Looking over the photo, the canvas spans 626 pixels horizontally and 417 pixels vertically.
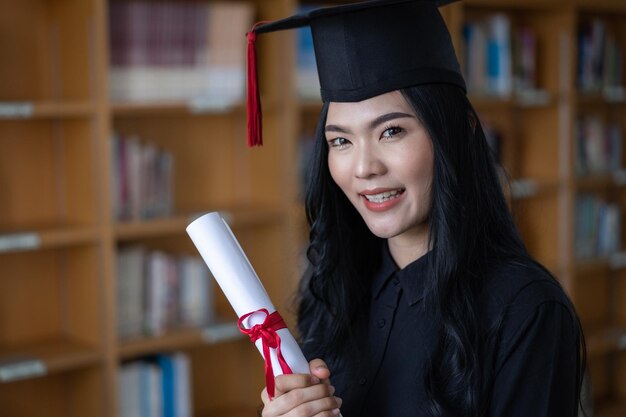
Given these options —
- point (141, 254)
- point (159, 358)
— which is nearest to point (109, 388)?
point (159, 358)

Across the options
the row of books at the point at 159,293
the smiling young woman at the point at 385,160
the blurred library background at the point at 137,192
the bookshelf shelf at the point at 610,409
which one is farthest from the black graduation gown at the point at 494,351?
the bookshelf shelf at the point at 610,409

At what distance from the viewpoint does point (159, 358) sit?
10.7 feet

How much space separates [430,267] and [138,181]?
1831 millimetres

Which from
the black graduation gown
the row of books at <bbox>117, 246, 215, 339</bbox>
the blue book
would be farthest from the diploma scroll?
the blue book

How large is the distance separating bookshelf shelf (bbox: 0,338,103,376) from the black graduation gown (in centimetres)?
154

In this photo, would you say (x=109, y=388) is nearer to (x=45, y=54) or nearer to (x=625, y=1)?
(x=45, y=54)

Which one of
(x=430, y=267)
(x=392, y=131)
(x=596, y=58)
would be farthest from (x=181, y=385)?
(x=596, y=58)

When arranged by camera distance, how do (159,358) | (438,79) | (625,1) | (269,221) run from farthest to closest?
1. (625,1)
2. (269,221)
3. (159,358)
4. (438,79)

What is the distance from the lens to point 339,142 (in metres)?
1.51

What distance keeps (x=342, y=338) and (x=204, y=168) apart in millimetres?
2008

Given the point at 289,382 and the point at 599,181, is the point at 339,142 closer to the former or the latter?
the point at 289,382

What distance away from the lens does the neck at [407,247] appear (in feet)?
5.17

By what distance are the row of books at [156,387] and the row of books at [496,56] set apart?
1.85 meters

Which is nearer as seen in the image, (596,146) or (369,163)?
(369,163)
